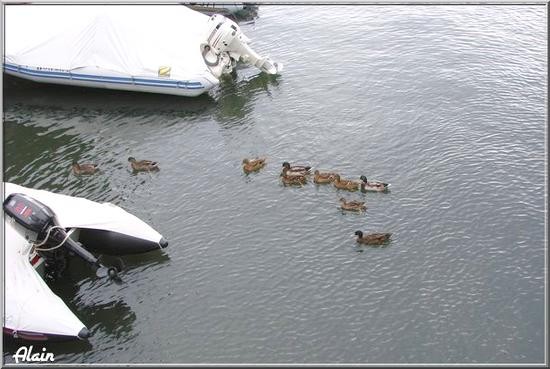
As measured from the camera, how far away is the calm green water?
19.1 metres

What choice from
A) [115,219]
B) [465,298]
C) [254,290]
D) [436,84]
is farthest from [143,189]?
[436,84]

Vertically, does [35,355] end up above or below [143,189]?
below

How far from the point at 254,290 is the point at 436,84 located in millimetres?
16042

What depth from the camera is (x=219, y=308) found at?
787 inches

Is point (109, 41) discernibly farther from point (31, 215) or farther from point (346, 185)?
point (346, 185)

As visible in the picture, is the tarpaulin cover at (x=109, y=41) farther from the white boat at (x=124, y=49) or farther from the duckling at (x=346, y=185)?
the duckling at (x=346, y=185)

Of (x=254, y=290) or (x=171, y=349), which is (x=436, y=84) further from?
(x=171, y=349)

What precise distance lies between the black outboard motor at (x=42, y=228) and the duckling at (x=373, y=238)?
779 centimetres

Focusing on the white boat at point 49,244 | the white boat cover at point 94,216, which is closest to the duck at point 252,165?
the white boat cover at point 94,216

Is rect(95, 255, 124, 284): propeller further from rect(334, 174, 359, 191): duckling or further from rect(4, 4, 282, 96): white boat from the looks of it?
rect(4, 4, 282, 96): white boat

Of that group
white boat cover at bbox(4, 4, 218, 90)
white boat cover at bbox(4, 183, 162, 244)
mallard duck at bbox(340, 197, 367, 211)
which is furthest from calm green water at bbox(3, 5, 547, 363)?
white boat cover at bbox(4, 4, 218, 90)

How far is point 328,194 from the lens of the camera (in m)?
24.7

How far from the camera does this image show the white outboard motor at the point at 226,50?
33.2 metres

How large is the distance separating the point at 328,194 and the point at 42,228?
979 centimetres
